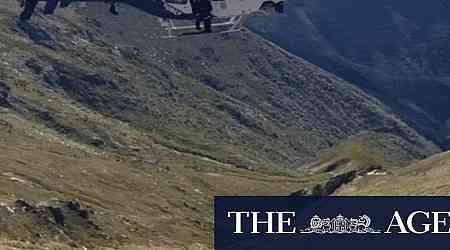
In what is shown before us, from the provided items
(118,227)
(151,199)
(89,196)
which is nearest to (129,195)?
(151,199)

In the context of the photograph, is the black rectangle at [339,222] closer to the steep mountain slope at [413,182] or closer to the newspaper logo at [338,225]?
the newspaper logo at [338,225]

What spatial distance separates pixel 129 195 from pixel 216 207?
111 metres

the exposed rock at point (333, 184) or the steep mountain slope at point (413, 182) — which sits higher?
the steep mountain slope at point (413, 182)

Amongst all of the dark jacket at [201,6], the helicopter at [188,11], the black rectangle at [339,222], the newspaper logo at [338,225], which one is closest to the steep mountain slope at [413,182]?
the helicopter at [188,11]

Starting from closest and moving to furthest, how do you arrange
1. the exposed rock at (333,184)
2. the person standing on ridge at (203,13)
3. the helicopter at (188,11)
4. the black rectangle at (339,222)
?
the black rectangle at (339,222), the person standing on ridge at (203,13), the helicopter at (188,11), the exposed rock at (333,184)

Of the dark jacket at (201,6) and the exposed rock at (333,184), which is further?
the exposed rock at (333,184)

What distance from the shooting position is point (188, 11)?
5766cm

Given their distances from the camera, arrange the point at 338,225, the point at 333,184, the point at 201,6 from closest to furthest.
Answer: the point at 338,225
the point at 201,6
the point at 333,184

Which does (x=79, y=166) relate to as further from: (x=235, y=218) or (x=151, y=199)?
(x=235, y=218)

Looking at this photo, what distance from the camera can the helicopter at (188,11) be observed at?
56.3 m

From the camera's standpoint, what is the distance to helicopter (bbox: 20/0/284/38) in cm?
5631

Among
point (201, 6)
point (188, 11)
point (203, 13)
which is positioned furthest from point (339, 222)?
point (188, 11)

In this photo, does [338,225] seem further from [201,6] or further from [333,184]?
[333,184]

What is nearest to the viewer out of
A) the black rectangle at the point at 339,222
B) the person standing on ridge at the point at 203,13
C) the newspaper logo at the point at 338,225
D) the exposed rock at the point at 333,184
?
the black rectangle at the point at 339,222
